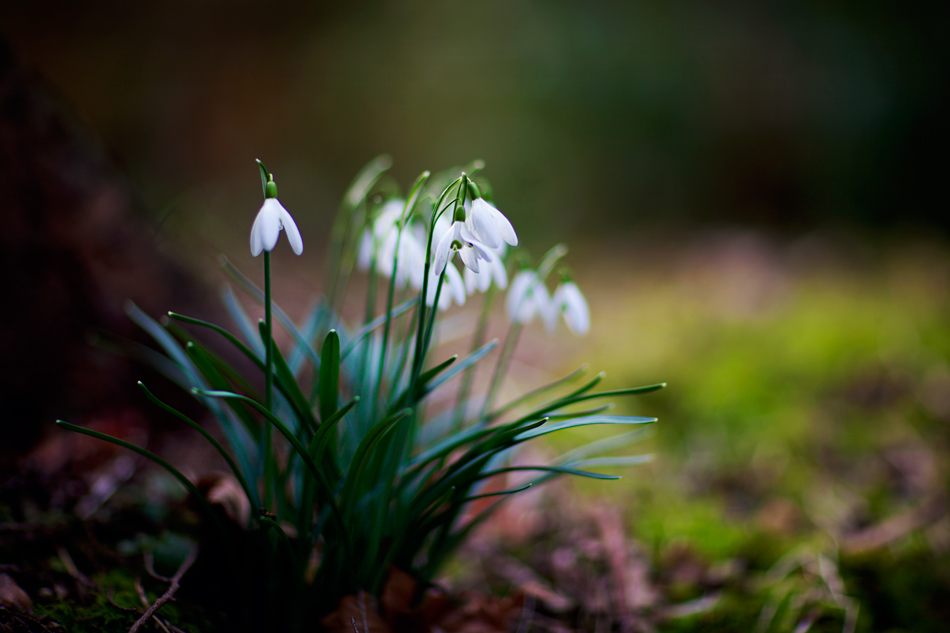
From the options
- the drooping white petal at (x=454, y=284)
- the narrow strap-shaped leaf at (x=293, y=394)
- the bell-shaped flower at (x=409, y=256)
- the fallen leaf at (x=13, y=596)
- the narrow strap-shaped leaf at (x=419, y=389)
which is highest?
the bell-shaped flower at (x=409, y=256)

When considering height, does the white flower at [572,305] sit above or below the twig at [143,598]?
above

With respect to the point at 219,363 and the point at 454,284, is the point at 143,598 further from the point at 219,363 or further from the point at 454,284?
the point at 454,284

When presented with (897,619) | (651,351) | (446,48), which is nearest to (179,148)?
(446,48)

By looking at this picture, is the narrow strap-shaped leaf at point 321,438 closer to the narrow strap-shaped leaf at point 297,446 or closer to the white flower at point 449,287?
the narrow strap-shaped leaf at point 297,446

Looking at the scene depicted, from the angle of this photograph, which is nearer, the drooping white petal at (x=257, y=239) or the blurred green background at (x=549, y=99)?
the drooping white petal at (x=257, y=239)

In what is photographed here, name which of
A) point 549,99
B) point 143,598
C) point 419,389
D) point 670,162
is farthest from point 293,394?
point 670,162

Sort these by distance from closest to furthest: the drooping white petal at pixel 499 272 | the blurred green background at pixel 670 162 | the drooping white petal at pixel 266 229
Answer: the drooping white petal at pixel 266 229 → the drooping white petal at pixel 499 272 → the blurred green background at pixel 670 162

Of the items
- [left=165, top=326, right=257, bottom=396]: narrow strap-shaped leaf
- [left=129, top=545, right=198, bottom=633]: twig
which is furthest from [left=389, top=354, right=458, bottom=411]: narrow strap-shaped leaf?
[left=129, top=545, right=198, bottom=633]: twig

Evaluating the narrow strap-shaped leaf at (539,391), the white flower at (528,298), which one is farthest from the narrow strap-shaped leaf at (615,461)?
the white flower at (528,298)
